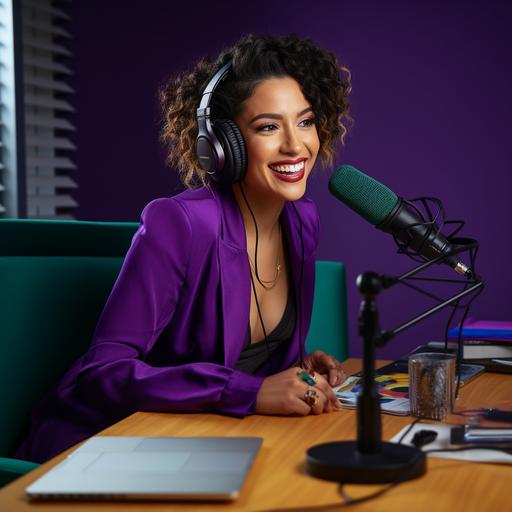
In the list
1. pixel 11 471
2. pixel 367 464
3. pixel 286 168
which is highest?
pixel 286 168

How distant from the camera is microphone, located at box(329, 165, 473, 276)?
4.20 ft

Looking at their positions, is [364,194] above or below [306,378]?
above

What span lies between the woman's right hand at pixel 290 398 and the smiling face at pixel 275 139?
1.69ft

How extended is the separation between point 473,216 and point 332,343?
78 centimetres

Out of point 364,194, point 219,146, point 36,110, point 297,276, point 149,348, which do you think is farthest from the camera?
point 36,110

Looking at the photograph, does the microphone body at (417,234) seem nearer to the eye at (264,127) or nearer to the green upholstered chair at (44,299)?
the eye at (264,127)

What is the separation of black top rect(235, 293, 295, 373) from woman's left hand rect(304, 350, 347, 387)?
0.08 m

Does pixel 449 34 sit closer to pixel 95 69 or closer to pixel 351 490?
pixel 95 69

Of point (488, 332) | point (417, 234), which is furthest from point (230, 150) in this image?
point (488, 332)

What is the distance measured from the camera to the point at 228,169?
5.24ft

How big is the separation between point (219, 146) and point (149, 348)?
→ 421 millimetres

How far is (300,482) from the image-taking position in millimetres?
926

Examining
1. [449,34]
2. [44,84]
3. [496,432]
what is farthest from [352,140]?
[496,432]

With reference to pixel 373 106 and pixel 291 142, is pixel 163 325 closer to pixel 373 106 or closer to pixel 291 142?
pixel 291 142
